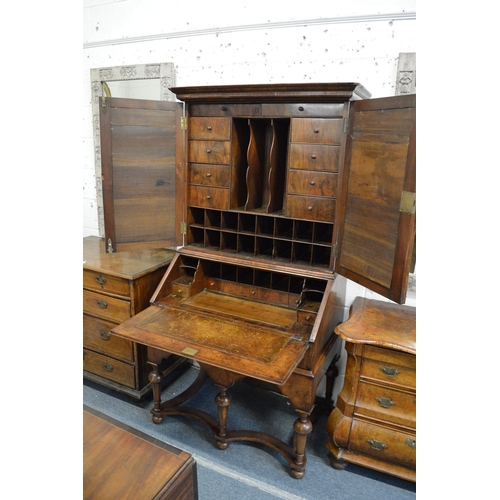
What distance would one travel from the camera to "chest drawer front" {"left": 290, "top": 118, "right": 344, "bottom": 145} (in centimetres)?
178

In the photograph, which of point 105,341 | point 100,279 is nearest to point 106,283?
point 100,279

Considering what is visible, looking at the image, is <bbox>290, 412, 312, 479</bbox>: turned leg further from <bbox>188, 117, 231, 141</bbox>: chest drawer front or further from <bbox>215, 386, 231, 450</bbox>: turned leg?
<bbox>188, 117, 231, 141</bbox>: chest drawer front

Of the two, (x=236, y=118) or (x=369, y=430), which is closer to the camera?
(x=369, y=430)

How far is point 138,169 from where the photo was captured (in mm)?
2027

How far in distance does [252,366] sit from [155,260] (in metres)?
1.18

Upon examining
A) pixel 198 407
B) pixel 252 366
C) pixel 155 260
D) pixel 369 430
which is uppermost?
pixel 155 260

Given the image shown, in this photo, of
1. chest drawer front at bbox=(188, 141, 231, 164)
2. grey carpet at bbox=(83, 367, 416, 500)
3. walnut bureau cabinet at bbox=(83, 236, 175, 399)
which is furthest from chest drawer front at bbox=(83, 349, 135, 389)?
chest drawer front at bbox=(188, 141, 231, 164)

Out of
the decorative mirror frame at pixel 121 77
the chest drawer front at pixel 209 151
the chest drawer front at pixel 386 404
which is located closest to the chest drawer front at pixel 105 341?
the decorative mirror frame at pixel 121 77

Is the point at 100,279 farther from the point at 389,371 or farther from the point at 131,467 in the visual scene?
the point at 389,371

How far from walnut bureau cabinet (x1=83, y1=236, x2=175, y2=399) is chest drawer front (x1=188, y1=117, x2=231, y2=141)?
0.85 metres

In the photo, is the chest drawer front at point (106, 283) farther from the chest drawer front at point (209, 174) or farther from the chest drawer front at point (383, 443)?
the chest drawer front at point (383, 443)

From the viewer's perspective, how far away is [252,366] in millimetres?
1613
